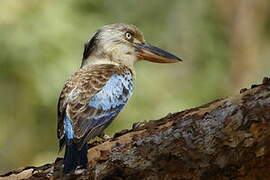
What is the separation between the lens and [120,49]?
6.82m

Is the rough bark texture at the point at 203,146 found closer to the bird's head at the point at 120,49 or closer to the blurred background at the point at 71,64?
the bird's head at the point at 120,49

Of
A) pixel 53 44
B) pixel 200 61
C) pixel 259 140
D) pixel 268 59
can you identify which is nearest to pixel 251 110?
pixel 259 140

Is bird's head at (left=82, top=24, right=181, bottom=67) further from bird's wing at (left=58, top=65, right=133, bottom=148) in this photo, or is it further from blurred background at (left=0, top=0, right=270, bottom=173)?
blurred background at (left=0, top=0, right=270, bottom=173)

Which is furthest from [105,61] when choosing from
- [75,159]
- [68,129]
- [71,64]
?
[71,64]

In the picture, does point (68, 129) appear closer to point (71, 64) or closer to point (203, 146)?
point (203, 146)

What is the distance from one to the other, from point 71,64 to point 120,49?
293 centimetres

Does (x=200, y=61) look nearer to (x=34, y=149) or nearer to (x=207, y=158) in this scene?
(x=34, y=149)

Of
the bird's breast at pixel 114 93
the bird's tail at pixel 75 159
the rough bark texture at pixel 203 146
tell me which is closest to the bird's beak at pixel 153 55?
the bird's breast at pixel 114 93

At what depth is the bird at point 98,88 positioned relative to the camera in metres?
5.18

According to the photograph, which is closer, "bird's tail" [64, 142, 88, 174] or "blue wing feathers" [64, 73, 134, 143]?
"bird's tail" [64, 142, 88, 174]

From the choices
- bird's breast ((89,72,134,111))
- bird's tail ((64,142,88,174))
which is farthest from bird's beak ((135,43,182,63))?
bird's tail ((64,142,88,174))

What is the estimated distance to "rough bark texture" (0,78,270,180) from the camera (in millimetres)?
4102

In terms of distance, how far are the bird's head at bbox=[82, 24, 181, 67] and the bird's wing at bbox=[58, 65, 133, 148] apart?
397 millimetres

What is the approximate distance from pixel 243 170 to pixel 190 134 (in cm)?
33
